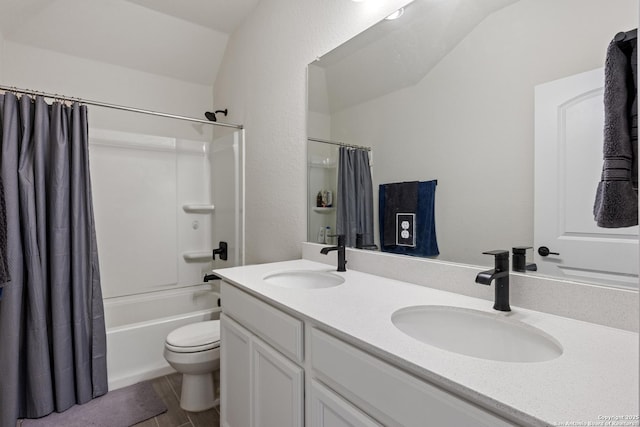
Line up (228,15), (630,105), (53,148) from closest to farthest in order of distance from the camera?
1. (630,105)
2. (53,148)
3. (228,15)

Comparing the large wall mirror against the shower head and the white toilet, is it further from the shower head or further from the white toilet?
the shower head

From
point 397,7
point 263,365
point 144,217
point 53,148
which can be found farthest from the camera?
point 144,217

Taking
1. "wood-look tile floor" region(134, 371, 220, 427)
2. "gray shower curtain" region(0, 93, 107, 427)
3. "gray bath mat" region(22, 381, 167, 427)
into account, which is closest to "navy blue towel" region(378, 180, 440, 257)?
"wood-look tile floor" region(134, 371, 220, 427)

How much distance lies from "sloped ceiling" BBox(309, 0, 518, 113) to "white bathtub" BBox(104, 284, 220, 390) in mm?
1861

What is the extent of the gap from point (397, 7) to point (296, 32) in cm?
77

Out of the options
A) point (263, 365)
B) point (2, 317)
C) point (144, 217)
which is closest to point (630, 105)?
point (263, 365)

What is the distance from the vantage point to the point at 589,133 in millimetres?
864

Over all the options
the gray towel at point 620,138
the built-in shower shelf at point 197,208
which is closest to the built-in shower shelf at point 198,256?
the built-in shower shelf at point 197,208

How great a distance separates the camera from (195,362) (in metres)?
1.79

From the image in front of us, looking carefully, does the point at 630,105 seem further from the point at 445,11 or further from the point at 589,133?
the point at 445,11

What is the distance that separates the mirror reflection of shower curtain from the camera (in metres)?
1.58

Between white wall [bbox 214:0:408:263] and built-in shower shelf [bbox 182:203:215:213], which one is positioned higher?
white wall [bbox 214:0:408:263]

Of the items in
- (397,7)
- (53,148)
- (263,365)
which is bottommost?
(263,365)

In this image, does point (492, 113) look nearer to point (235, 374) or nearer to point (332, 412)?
point (332, 412)
